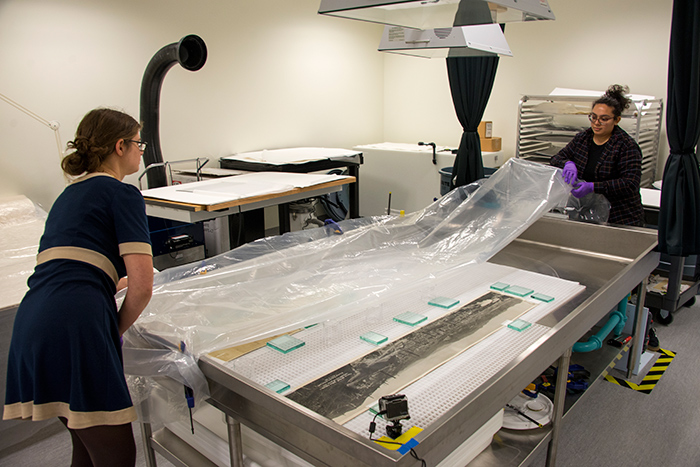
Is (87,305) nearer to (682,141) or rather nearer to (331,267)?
(331,267)

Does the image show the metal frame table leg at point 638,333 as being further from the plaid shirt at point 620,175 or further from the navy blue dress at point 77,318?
the navy blue dress at point 77,318

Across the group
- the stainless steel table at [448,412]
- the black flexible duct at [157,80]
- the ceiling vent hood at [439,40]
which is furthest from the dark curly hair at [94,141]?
the black flexible duct at [157,80]

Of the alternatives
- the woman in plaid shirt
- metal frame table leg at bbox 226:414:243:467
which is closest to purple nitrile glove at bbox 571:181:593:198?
the woman in plaid shirt

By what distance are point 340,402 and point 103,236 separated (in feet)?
2.55

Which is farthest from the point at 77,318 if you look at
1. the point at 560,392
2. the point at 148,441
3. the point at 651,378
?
the point at 651,378

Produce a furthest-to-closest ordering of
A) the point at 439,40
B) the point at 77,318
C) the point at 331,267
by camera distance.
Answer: the point at 439,40
the point at 331,267
the point at 77,318

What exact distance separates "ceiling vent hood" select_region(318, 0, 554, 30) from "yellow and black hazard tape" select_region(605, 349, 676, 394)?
1.97m

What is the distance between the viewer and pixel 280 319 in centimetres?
156

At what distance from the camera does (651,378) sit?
109 inches

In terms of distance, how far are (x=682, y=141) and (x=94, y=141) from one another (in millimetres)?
2691

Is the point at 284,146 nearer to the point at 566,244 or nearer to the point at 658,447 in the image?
the point at 566,244

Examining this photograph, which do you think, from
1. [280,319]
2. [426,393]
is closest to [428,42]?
[280,319]

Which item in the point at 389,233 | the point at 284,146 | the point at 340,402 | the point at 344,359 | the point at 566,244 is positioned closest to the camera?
the point at 340,402

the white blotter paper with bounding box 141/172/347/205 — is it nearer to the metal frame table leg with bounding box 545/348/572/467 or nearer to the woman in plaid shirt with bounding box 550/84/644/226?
Result: the woman in plaid shirt with bounding box 550/84/644/226
